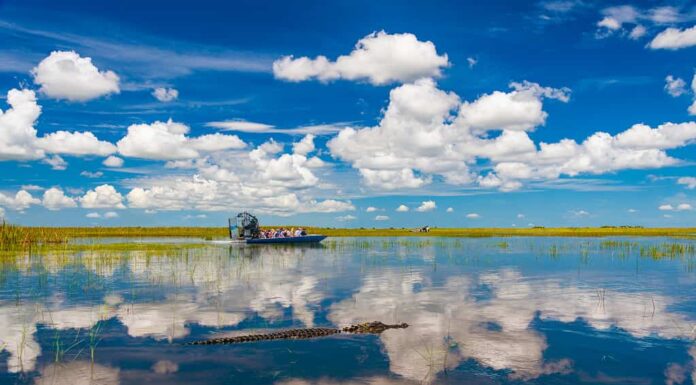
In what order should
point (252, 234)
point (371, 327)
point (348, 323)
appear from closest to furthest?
point (371, 327) → point (348, 323) → point (252, 234)

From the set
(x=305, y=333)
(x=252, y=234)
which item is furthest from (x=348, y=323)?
(x=252, y=234)

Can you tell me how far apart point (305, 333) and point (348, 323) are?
203 centimetres

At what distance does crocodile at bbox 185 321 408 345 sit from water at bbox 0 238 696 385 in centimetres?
33

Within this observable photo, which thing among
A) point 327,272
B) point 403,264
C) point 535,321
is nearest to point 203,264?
point 327,272

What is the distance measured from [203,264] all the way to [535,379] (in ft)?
84.1

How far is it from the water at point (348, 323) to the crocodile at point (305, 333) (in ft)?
1.07

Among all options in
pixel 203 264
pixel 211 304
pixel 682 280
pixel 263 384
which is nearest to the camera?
pixel 263 384

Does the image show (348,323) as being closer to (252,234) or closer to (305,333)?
(305,333)

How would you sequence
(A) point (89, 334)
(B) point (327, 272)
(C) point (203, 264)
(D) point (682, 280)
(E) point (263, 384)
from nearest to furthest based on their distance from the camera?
(E) point (263, 384)
(A) point (89, 334)
(D) point (682, 280)
(B) point (327, 272)
(C) point (203, 264)

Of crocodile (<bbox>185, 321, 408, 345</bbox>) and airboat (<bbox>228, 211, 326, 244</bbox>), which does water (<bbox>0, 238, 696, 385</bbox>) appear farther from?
airboat (<bbox>228, 211, 326, 244</bbox>)

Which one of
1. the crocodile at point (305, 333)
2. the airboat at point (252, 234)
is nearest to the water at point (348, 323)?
the crocodile at point (305, 333)

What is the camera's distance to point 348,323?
15.2 meters

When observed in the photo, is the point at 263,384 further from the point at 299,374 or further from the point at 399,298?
the point at 399,298

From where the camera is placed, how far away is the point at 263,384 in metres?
10.1
